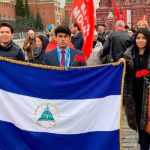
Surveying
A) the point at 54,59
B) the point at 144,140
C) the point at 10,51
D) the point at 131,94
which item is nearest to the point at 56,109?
the point at 54,59

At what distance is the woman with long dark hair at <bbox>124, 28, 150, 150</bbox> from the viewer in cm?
505

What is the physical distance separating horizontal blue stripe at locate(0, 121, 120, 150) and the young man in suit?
0.96 metres

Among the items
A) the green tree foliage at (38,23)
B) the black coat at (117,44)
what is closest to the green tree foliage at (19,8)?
the green tree foliage at (38,23)

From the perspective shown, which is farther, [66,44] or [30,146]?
[66,44]

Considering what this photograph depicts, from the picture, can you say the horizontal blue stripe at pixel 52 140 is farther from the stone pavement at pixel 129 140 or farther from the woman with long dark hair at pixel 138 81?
the stone pavement at pixel 129 140

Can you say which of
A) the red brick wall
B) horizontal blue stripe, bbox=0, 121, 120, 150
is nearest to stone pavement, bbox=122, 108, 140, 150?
horizontal blue stripe, bbox=0, 121, 120, 150

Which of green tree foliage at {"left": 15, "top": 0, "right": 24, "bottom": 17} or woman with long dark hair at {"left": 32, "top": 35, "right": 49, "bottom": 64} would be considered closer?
woman with long dark hair at {"left": 32, "top": 35, "right": 49, "bottom": 64}

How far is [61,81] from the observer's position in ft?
15.9

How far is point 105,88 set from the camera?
487 centimetres

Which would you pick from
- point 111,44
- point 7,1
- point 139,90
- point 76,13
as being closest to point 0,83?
point 139,90

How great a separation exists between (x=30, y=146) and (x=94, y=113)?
742 millimetres

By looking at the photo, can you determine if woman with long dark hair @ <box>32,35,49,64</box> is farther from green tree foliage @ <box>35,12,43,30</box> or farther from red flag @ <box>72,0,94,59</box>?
green tree foliage @ <box>35,12,43,30</box>

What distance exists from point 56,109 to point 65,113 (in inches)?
4.1

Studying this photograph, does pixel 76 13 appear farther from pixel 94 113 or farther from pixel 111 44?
pixel 94 113
